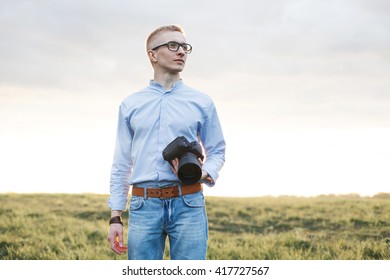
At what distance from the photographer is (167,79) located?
4.05 metres

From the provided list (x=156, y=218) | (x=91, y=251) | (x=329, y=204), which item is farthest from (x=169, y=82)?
(x=329, y=204)

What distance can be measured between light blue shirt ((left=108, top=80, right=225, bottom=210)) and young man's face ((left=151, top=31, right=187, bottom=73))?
0.15 metres

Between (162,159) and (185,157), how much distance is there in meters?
0.27

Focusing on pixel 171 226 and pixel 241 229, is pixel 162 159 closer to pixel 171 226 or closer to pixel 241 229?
pixel 171 226

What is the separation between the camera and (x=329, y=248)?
9148 millimetres

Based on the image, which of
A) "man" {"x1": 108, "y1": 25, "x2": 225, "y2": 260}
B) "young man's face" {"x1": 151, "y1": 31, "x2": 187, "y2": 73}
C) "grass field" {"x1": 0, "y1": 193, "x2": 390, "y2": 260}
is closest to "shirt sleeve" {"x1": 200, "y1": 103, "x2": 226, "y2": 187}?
"man" {"x1": 108, "y1": 25, "x2": 225, "y2": 260}

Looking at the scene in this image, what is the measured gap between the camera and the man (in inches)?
150

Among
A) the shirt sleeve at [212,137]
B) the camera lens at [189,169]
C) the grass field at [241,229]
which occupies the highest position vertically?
the shirt sleeve at [212,137]

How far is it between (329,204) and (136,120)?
11.7m

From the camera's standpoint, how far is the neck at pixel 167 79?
405 centimetres

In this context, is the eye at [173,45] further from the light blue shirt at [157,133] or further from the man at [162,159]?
the light blue shirt at [157,133]

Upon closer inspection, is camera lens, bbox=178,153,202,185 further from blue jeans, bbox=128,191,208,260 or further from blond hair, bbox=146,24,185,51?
blond hair, bbox=146,24,185,51

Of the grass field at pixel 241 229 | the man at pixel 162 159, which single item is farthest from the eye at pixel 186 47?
the grass field at pixel 241 229
